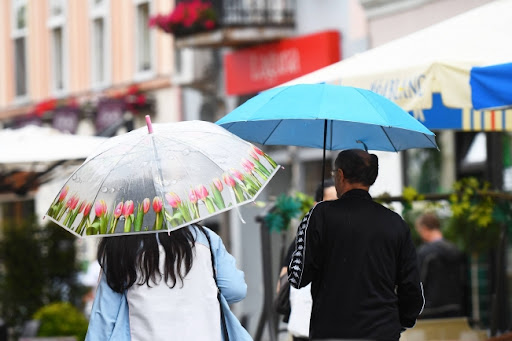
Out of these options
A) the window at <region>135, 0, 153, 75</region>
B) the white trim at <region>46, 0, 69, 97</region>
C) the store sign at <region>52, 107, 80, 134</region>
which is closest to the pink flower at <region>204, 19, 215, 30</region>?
the window at <region>135, 0, 153, 75</region>

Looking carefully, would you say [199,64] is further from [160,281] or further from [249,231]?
[160,281]

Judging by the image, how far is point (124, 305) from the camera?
5.23m

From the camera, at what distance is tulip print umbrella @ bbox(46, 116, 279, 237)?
16.6 feet

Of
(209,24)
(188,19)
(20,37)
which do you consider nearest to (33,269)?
(209,24)

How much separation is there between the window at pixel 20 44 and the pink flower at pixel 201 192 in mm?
20878

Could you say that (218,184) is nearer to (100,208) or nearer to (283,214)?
(100,208)

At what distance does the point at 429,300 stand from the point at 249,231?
7071 millimetres

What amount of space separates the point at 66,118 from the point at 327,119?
17.3m

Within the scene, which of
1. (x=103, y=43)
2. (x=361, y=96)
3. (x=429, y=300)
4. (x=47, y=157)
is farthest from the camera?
(x=103, y=43)

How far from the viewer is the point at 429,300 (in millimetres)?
10984

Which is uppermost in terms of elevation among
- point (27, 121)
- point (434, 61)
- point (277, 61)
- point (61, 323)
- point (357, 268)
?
point (277, 61)

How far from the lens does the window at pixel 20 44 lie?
25.5m

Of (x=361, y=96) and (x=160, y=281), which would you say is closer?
(x=160, y=281)

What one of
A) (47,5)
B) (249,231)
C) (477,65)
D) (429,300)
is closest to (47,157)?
(429,300)
